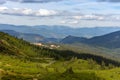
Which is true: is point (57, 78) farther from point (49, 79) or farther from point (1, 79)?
point (1, 79)

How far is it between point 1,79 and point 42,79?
27072mm

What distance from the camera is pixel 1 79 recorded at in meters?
198

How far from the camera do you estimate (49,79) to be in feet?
620

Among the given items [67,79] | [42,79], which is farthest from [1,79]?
[67,79]

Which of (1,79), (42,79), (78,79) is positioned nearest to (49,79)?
(42,79)

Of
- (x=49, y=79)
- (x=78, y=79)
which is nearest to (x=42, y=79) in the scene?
(x=49, y=79)

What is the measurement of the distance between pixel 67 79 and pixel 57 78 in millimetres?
8163

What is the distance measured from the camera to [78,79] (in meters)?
197

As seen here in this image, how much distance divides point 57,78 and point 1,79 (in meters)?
35.4

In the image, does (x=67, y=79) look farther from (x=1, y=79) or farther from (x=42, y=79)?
(x=1, y=79)

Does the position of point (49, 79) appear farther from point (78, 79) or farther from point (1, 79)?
point (1, 79)

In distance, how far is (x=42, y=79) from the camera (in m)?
190

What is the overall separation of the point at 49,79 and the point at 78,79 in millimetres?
19526

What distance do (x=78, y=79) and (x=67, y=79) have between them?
12.8 m
